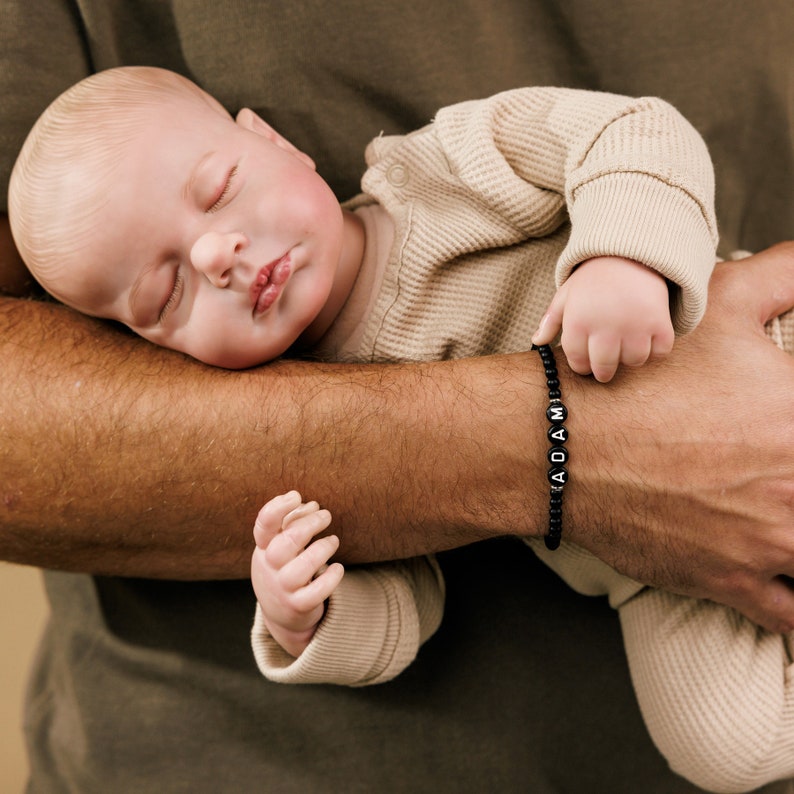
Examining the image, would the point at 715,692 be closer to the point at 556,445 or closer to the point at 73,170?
the point at 556,445

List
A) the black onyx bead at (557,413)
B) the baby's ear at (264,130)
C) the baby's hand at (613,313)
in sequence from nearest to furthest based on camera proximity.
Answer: the baby's hand at (613,313), the black onyx bead at (557,413), the baby's ear at (264,130)

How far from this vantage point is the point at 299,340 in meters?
1.21

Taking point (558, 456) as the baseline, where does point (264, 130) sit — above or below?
above

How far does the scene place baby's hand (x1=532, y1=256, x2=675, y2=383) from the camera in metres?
0.80

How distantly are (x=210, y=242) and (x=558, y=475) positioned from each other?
1.67 ft

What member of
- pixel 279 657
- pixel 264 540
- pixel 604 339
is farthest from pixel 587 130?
pixel 279 657

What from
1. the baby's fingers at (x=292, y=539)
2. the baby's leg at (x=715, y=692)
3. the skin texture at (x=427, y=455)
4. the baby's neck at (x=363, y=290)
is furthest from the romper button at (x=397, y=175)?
the baby's leg at (x=715, y=692)

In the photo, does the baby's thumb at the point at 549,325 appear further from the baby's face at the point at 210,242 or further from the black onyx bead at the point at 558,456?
the baby's face at the point at 210,242

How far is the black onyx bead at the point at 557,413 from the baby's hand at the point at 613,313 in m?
0.08

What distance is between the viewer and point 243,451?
3.16ft

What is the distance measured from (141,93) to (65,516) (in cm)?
56

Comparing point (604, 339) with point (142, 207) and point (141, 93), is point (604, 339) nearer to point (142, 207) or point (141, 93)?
point (142, 207)

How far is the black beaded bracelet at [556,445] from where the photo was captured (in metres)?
0.92

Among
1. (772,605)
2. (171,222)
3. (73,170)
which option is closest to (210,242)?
(171,222)
